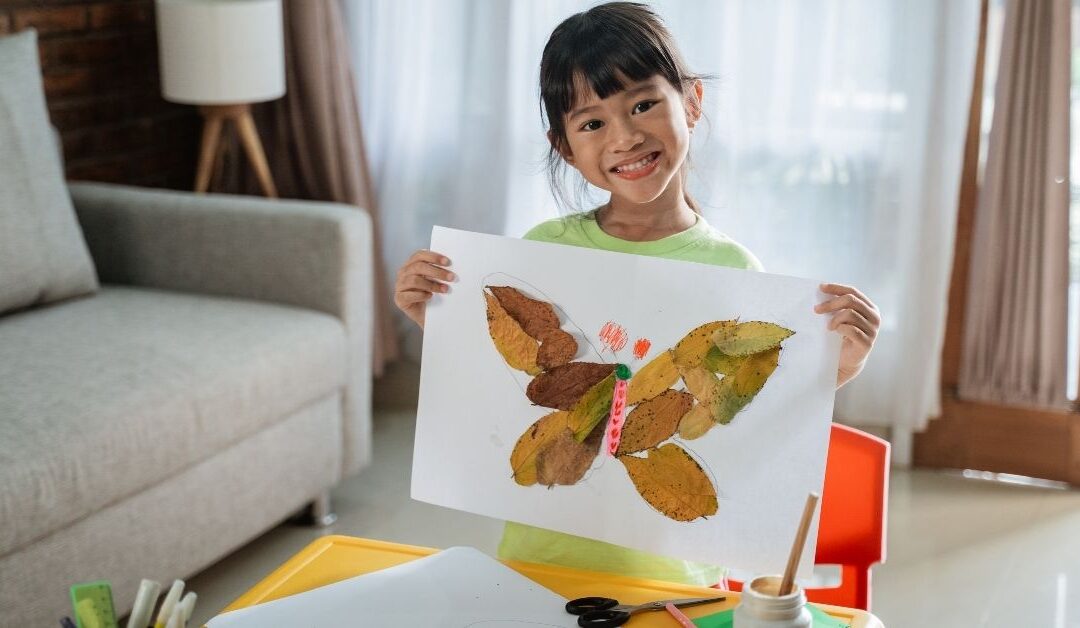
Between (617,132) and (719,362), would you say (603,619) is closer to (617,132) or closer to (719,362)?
(719,362)

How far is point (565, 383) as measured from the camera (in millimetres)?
1178

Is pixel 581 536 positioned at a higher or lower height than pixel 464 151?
lower

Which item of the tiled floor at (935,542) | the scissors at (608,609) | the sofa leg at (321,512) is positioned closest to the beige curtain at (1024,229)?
the tiled floor at (935,542)

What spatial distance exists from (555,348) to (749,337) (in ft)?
0.60

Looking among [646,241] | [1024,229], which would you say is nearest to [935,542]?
[1024,229]

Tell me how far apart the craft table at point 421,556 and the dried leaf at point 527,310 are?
0.22 meters

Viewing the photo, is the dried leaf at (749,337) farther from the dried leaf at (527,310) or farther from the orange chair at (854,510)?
the orange chair at (854,510)

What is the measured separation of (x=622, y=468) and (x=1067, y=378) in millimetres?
1906

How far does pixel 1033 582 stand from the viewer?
2354mm

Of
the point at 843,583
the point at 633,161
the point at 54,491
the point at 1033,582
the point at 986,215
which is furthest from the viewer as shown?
the point at 986,215

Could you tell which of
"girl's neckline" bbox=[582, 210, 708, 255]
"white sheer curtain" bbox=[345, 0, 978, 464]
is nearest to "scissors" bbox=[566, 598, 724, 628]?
"girl's neckline" bbox=[582, 210, 708, 255]

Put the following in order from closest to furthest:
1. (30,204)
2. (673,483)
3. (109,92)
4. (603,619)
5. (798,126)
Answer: (603,619)
(673,483)
(30,204)
(798,126)
(109,92)

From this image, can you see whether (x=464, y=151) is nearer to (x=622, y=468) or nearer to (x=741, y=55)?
(x=741, y=55)

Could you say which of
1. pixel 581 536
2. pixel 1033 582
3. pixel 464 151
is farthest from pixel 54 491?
pixel 1033 582
